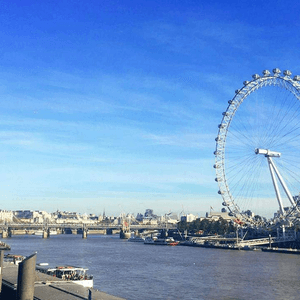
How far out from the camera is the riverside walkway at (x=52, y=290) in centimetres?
1631

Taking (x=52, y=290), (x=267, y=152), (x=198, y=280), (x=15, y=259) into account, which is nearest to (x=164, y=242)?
(x=267, y=152)

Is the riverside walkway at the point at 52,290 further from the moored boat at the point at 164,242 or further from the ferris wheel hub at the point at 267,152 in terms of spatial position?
the moored boat at the point at 164,242

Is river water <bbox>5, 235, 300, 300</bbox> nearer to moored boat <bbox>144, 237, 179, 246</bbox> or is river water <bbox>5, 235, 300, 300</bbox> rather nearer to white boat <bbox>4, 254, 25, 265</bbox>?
white boat <bbox>4, 254, 25, 265</bbox>

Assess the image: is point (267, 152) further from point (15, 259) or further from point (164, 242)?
point (164, 242)

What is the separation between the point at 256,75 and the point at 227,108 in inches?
207

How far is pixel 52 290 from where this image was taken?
58.2 ft

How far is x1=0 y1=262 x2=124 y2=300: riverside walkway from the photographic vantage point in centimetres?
1631

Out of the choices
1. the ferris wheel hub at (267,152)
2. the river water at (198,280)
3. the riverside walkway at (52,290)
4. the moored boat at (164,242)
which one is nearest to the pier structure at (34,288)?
the riverside walkway at (52,290)

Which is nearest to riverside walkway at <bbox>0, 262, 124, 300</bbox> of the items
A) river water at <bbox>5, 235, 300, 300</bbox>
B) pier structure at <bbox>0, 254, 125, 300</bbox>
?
pier structure at <bbox>0, 254, 125, 300</bbox>

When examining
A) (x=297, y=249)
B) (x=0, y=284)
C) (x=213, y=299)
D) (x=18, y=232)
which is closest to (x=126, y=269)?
(x=213, y=299)

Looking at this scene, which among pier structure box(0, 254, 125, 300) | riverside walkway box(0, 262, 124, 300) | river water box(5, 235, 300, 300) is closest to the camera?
pier structure box(0, 254, 125, 300)

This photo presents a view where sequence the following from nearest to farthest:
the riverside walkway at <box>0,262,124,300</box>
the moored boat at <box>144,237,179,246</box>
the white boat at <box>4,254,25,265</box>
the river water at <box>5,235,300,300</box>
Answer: the riverside walkway at <box>0,262,124,300</box>, the river water at <box>5,235,300,300</box>, the white boat at <box>4,254,25,265</box>, the moored boat at <box>144,237,179,246</box>

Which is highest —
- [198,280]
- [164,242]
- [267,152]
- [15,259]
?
[267,152]

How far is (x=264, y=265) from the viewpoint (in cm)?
4284
